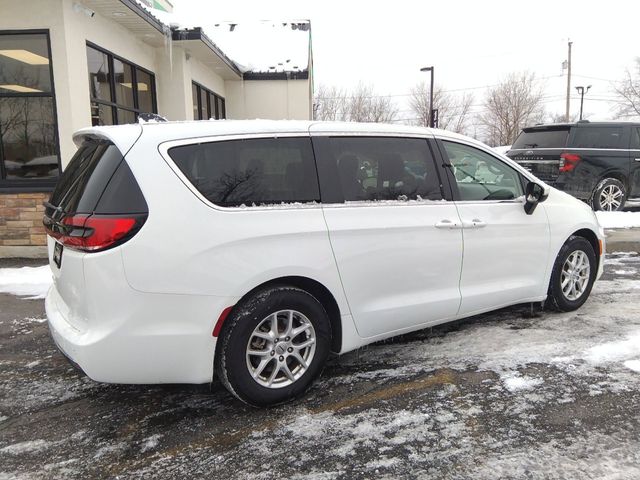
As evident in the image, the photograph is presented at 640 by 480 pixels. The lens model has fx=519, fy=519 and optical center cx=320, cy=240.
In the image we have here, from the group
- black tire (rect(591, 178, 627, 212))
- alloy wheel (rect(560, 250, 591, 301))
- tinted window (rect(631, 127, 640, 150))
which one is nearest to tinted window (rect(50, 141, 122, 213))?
alloy wheel (rect(560, 250, 591, 301))

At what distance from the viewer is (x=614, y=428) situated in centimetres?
290

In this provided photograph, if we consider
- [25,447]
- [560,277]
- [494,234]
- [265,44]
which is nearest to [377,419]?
[494,234]

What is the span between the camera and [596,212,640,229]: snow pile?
9.61 meters

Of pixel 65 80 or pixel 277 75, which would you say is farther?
pixel 277 75

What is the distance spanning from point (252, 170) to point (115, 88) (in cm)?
690

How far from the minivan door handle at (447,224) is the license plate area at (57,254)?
248cm

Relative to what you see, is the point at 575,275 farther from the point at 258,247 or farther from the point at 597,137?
the point at 597,137

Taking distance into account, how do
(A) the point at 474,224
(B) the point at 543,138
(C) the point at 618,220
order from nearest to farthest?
1. (A) the point at 474,224
2. (C) the point at 618,220
3. (B) the point at 543,138

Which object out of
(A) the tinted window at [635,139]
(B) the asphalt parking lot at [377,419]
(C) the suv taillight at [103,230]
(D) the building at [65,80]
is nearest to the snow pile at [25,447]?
(B) the asphalt parking lot at [377,419]

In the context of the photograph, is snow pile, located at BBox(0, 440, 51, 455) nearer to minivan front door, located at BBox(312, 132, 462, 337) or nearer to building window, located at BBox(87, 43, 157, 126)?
minivan front door, located at BBox(312, 132, 462, 337)

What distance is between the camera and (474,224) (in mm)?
3947

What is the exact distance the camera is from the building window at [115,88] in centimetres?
822

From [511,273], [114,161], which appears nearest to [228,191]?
[114,161]

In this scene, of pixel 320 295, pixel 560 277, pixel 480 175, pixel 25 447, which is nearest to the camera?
pixel 25 447
